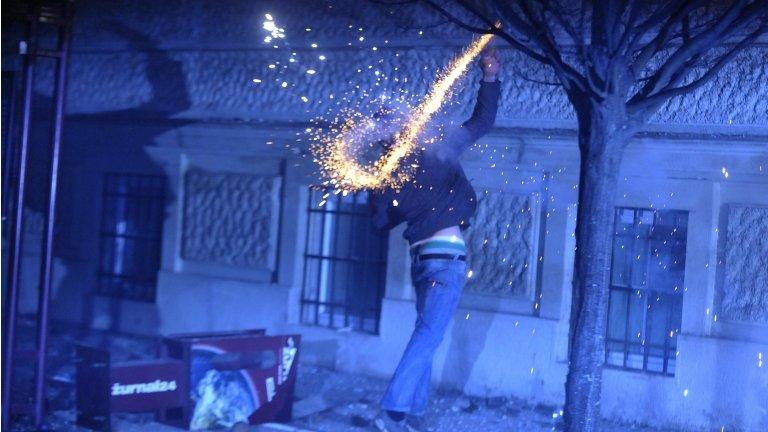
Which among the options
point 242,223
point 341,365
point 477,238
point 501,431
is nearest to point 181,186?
point 242,223

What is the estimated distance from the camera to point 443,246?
6.12m

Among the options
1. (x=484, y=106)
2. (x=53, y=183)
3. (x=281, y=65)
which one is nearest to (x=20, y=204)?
(x=53, y=183)

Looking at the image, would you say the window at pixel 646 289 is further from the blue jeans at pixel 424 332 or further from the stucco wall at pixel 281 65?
the blue jeans at pixel 424 332

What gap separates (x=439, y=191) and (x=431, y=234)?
0.99ft

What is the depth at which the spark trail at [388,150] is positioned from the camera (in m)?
6.70

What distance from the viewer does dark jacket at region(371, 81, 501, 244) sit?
6160 millimetres

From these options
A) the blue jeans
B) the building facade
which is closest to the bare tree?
the blue jeans

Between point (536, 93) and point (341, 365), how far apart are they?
294cm

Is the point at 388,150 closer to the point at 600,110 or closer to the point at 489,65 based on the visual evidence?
the point at 489,65

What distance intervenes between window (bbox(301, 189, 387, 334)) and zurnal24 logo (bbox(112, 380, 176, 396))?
9.38 ft

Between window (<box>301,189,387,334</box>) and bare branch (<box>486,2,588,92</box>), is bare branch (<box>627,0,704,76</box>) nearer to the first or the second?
bare branch (<box>486,2,588,92</box>)

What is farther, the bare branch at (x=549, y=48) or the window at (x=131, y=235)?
the window at (x=131, y=235)

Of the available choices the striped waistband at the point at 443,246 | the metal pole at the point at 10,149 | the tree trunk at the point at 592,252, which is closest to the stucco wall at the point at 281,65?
the striped waistband at the point at 443,246

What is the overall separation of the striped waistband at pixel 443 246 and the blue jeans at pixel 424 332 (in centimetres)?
6
